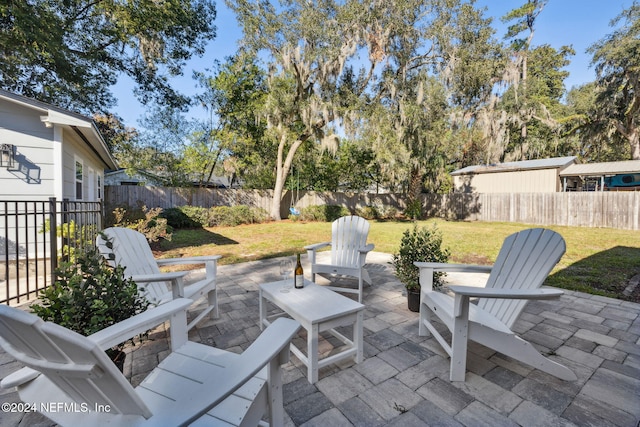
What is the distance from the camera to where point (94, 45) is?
8992 millimetres

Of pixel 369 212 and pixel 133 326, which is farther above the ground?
pixel 369 212

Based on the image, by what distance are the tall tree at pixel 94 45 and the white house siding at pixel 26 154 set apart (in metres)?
4.37

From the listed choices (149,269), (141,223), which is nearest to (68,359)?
(149,269)

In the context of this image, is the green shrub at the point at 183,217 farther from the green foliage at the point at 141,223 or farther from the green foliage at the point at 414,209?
the green foliage at the point at 414,209

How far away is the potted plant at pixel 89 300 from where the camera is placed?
1.43 metres

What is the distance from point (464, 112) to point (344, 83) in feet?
15.0

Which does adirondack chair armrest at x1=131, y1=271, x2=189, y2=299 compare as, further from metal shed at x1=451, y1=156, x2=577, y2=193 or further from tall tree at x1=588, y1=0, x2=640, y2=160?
tall tree at x1=588, y1=0, x2=640, y2=160

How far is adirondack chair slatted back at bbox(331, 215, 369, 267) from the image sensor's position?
3.39 meters

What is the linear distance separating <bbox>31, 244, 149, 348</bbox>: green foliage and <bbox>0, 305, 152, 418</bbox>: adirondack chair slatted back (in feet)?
2.12

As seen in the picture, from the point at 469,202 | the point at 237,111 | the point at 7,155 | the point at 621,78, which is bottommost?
the point at 469,202

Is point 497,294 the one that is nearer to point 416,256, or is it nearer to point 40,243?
point 416,256

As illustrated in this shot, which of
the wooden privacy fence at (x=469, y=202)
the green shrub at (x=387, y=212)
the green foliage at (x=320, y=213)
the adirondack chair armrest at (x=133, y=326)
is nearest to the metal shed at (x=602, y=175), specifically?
the wooden privacy fence at (x=469, y=202)

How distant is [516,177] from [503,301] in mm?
12925

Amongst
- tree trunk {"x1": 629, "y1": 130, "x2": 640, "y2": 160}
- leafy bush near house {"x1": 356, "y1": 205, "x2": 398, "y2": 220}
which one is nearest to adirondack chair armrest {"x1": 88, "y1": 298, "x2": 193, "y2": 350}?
leafy bush near house {"x1": 356, "y1": 205, "x2": 398, "y2": 220}
